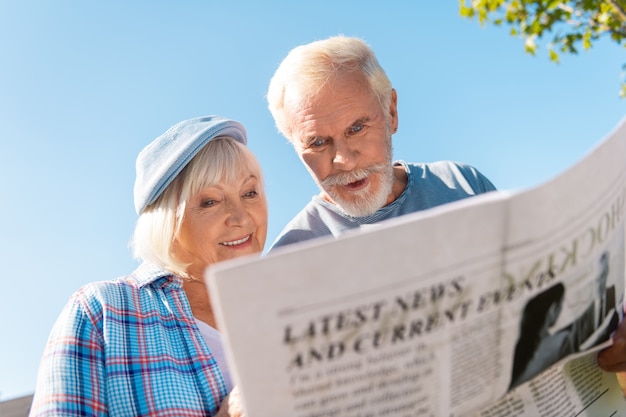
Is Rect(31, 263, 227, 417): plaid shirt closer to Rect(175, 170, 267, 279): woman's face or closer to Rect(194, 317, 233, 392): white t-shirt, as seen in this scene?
Rect(194, 317, 233, 392): white t-shirt

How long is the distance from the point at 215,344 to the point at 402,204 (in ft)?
3.10

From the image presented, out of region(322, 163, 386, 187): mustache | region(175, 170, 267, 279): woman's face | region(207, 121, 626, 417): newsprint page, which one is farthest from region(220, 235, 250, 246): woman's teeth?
region(207, 121, 626, 417): newsprint page

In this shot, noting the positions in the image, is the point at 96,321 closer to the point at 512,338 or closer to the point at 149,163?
the point at 149,163

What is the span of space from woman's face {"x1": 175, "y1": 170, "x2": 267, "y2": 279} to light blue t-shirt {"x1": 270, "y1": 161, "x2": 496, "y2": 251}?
10.7 inches

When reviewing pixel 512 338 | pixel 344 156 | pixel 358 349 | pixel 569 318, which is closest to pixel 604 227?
pixel 569 318

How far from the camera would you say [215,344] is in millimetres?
1630

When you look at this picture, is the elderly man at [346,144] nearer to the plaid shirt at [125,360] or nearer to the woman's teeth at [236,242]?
the woman's teeth at [236,242]

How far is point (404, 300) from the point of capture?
0.74 m

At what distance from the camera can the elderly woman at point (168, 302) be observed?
1.33 metres

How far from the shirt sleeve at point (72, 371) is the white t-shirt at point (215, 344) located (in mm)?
337

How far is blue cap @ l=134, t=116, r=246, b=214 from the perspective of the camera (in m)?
1.73

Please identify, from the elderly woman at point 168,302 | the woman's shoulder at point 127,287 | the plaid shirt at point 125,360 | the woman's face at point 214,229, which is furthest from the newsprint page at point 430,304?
the woman's face at point 214,229

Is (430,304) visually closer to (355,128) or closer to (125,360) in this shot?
(125,360)

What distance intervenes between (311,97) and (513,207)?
135 cm
